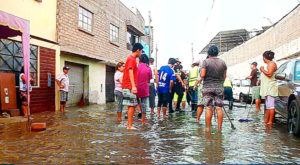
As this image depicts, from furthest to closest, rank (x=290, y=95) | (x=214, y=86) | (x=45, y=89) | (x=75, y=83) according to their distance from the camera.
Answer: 1. (x=75, y=83)
2. (x=45, y=89)
3. (x=214, y=86)
4. (x=290, y=95)

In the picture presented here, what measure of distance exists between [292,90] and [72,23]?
9.96 meters

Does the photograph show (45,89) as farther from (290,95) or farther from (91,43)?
(290,95)

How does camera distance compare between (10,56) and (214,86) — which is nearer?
(214,86)

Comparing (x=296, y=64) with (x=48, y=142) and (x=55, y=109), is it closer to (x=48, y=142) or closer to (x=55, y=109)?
(x=48, y=142)

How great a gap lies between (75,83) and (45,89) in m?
3.18

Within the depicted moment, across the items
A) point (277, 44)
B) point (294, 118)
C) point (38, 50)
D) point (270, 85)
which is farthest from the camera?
point (277, 44)

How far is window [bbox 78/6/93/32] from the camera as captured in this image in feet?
45.6

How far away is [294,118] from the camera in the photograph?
5559 millimetres

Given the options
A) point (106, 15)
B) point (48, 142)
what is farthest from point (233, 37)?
point (48, 142)

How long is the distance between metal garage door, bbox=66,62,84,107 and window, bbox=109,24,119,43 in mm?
3479

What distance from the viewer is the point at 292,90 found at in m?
5.67

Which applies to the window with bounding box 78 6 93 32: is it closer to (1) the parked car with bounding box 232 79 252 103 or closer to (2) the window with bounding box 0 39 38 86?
(2) the window with bounding box 0 39 38 86

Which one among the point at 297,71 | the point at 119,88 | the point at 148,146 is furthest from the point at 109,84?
the point at 148,146

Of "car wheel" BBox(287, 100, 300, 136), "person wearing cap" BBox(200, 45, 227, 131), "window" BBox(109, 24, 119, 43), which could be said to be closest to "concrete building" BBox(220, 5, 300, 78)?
"car wheel" BBox(287, 100, 300, 136)
